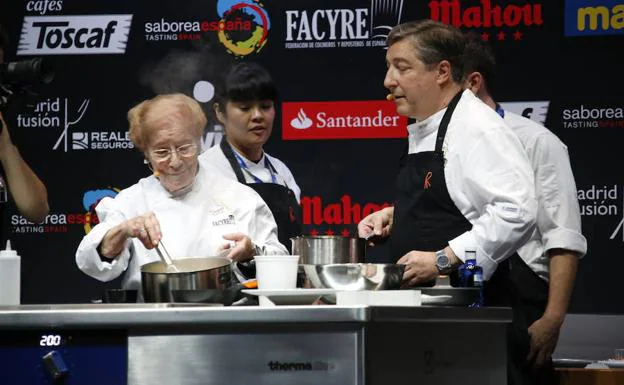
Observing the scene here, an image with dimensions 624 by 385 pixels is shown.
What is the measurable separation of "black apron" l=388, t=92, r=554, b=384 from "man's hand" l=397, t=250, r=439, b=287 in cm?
26

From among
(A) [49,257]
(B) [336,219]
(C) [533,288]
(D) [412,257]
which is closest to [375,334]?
(D) [412,257]

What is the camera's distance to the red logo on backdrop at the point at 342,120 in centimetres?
487

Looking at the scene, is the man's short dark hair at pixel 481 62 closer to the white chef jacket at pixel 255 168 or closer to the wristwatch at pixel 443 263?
the white chef jacket at pixel 255 168

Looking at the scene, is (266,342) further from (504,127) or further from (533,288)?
(533,288)

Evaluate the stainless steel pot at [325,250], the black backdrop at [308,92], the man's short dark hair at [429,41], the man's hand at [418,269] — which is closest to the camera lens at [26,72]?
the stainless steel pot at [325,250]

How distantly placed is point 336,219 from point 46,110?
140 cm

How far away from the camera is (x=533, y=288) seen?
3.63 meters

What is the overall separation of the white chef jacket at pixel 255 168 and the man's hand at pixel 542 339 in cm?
127

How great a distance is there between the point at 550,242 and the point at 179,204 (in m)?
1.18

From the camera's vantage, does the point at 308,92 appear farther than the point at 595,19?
Yes

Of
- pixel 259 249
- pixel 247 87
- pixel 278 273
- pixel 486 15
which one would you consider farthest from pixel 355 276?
pixel 486 15

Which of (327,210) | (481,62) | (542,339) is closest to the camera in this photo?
(542,339)

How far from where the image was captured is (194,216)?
320 cm

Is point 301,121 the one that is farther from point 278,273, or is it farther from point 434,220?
point 278,273
